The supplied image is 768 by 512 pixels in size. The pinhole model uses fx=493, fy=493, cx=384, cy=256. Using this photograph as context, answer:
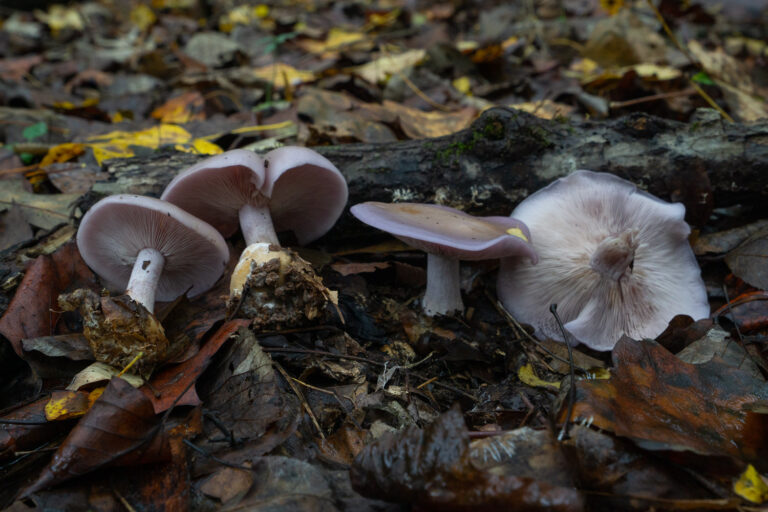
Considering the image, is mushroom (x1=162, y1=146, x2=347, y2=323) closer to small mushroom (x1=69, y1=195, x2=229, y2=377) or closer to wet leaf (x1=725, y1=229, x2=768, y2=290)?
small mushroom (x1=69, y1=195, x2=229, y2=377)

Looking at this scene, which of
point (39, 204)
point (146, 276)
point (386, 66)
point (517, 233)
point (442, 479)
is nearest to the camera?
point (442, 479)

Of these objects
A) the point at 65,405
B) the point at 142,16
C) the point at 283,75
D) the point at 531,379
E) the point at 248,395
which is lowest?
the point at 531,379

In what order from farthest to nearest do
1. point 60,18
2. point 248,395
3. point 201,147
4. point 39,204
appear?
point 60,18, point 201,147, point 39,204, point 248,395

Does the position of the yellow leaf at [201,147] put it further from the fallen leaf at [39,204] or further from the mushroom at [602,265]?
the mushroom at [602,265]

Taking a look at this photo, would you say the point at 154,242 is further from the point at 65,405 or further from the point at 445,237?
the point at 445,237

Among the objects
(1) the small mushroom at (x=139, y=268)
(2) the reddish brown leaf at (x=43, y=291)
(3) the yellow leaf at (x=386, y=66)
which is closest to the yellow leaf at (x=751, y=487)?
(1) the small mushroom at (x=139, y=268)

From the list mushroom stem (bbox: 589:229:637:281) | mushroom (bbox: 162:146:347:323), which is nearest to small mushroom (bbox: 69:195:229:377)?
mushroom (bbox: 162:146:347:323)

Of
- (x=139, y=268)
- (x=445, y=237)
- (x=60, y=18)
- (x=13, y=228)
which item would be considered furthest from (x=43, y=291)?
(x=60, y=18)
